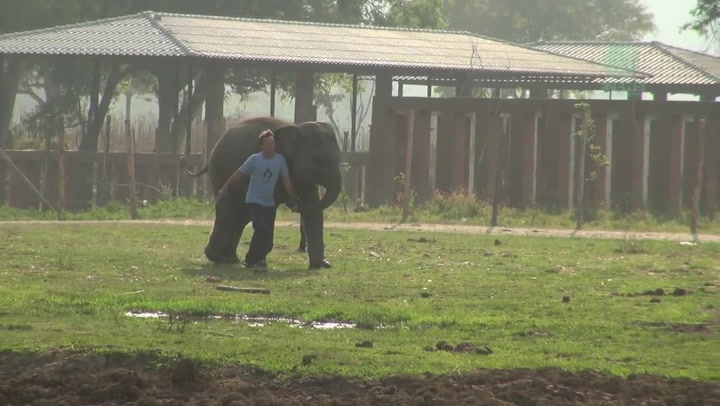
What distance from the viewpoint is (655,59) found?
174 ft

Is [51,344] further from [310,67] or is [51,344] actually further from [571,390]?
[310,67]

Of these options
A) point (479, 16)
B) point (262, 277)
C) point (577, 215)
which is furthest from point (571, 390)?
point (479, 16)

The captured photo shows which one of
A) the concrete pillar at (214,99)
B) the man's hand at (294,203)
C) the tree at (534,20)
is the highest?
the tree at (534,20)

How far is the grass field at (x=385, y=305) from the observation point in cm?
1218

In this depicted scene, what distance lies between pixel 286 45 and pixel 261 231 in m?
22.1

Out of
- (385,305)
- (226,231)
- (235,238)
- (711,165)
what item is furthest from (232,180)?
(711,165)

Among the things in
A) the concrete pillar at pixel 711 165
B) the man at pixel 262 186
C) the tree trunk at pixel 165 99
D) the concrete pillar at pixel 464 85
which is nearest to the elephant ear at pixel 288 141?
the man at pixel 262 186

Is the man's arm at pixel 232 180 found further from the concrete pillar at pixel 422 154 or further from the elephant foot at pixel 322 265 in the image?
the concrete pillar at pixel 422 154

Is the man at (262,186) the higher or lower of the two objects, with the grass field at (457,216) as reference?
higher

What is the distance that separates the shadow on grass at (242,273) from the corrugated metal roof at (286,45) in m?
18.4

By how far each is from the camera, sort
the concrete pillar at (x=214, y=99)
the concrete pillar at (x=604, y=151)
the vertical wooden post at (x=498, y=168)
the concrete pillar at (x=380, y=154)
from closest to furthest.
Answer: the vertical wooden post at (x=498, y=168), the concrete pillar at (x=604, y=151), the concrete pillar at (x=380, y=154), the concrete pillar at (x=214, y=99)

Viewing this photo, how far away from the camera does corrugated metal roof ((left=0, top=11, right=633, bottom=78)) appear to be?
3853cm

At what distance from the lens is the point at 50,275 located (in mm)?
18078

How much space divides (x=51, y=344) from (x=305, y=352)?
2037 mm
